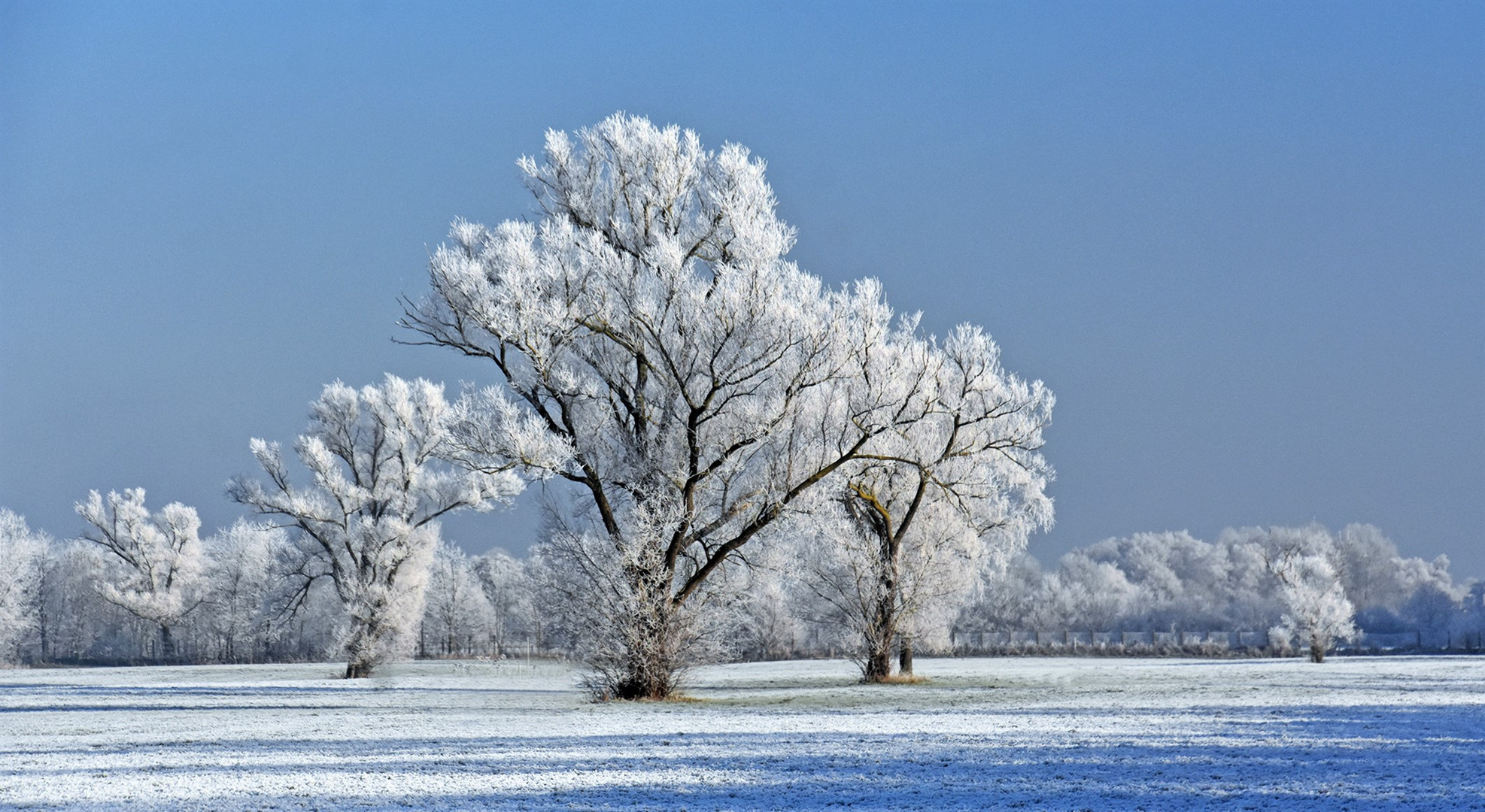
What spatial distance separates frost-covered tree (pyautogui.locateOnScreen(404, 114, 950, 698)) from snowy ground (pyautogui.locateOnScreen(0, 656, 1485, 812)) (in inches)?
105

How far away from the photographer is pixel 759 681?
3541cm

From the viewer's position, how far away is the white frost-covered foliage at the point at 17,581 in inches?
2648

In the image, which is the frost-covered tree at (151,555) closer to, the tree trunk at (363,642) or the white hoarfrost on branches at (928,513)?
the tree trunk at (363,642)

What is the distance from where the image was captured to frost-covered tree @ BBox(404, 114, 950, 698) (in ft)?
76.3

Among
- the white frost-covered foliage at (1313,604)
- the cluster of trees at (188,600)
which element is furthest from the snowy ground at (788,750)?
the cluster of trees at (188,600)

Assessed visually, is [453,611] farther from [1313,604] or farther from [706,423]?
[706,423]

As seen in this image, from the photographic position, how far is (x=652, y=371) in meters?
24.0

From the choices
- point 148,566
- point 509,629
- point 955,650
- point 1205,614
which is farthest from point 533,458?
point 1205,614

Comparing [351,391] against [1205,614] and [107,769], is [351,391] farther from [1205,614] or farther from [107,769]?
[1205,614]

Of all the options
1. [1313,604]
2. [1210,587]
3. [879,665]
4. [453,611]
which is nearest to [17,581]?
[453,611]

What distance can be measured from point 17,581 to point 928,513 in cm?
6076

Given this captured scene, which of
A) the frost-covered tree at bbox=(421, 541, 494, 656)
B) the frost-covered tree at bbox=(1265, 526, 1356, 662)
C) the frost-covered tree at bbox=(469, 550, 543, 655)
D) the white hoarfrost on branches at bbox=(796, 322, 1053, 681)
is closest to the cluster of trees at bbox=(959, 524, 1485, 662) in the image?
the frost-covered tree at bbox=(469, 550, 543, 655)

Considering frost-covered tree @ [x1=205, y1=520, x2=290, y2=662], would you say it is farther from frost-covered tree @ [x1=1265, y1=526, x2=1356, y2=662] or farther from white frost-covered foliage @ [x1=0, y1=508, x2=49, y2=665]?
frost-covered tree @ [x1=1265, y1=526, x2=1356, y2=662]

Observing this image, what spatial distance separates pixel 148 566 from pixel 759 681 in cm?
4687
